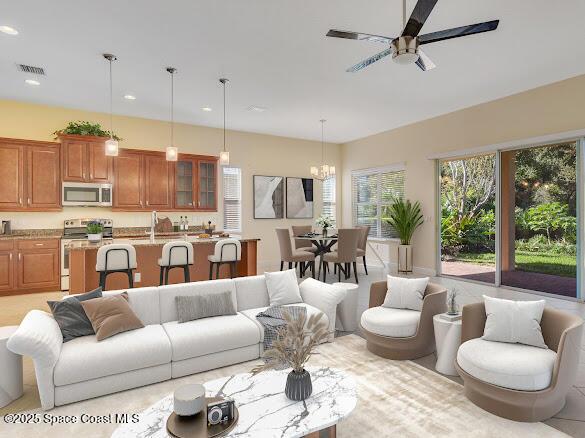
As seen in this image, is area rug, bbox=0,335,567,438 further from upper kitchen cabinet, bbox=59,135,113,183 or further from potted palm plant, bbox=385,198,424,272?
upper kitchen cabinet, bbox=59,135,113,183

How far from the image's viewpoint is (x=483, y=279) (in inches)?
260

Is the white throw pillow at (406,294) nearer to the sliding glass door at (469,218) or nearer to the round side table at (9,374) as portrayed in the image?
the round side table at (9,374)

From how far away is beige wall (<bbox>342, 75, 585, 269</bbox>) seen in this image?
17.3 feet

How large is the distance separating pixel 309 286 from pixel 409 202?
Result: 4621mm

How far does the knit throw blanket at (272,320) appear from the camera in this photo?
3.25m

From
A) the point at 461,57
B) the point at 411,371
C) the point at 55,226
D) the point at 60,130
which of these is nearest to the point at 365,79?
the point at 461,57

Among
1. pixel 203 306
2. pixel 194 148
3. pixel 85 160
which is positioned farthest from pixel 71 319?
pixel 194 148

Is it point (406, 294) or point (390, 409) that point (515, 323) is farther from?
point (390, 409)

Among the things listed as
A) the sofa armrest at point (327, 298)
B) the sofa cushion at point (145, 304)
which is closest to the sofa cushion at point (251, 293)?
the sofa armrest at point (327, 298)

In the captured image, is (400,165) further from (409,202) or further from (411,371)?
(411,371)

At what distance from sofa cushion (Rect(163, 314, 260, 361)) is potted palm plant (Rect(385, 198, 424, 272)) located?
16.6ft

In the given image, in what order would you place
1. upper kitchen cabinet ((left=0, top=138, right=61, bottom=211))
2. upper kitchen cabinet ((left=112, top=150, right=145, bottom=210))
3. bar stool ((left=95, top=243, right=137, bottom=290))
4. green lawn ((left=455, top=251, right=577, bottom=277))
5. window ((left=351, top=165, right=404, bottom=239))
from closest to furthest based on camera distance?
bar stool ((left=95, top=243, right=137, bottom=290))
green lawn ((left=455, top=251, right=577, bottom=277))
upper kitchen cabinet ((left=0, top=138, right=61, bottom=211))
upper kitchen cabinet ((left=112, top=150, right=145, bottom=210))
window ((left=351, top=165, right=404, bottom=239))

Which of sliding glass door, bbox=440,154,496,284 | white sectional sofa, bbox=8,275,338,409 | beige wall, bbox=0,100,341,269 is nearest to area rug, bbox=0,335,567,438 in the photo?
white sectional sofa, bbox=8,275,338,409

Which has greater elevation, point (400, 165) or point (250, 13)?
point (250, 13)
